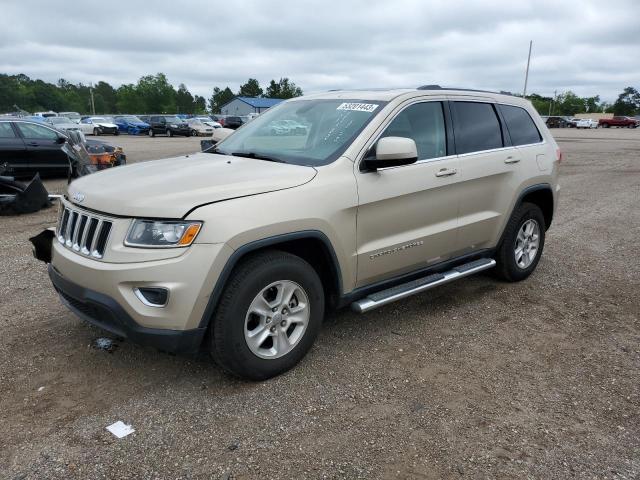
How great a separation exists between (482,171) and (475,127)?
0.41m

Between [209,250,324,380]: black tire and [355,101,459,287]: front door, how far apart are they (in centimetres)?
52

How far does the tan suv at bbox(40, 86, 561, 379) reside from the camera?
2.91 metres

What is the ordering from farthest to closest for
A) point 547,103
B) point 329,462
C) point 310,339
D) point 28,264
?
point 547,103 → point 28,264 → point 310,339 → point 329,462

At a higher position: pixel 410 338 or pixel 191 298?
pixel 191 298

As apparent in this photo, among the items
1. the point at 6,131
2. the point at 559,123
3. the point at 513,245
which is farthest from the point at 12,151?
the point at 559,123

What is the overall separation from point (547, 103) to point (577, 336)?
11871 cm

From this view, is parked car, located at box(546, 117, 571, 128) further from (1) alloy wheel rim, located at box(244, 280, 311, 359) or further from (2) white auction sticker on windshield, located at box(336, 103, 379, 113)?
(1) alloy wheel rim, located at box(244, 280, 311, 359)

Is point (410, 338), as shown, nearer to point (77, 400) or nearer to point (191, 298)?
point (191, 298)

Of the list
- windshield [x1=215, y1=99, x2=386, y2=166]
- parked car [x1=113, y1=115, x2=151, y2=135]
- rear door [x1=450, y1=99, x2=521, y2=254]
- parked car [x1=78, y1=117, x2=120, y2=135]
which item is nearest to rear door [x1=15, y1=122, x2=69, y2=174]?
windshield [x1=215, y1=99, x2=386, y2=166]

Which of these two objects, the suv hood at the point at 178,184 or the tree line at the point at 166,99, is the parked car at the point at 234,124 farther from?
the tree line at the point at 166,99

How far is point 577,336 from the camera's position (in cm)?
416

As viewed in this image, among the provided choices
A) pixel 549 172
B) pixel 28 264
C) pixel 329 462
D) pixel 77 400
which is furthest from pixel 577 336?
pixel 28 264

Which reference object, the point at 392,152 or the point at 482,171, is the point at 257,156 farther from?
the point at 482,171

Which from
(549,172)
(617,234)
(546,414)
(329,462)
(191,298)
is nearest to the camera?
(329,462)
